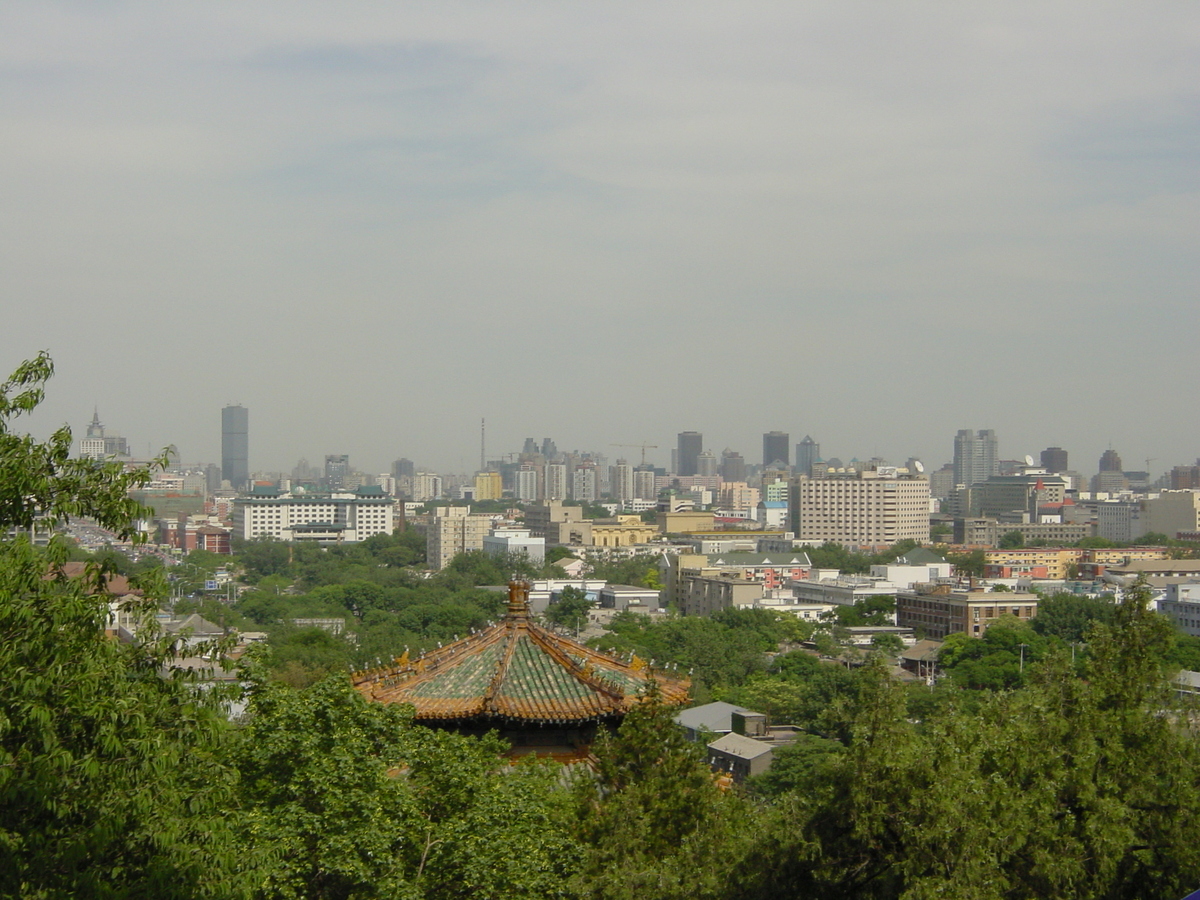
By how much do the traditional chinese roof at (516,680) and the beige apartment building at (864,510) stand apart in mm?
127102

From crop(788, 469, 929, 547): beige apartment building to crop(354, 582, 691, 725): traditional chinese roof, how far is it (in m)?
127

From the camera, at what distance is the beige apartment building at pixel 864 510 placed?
136625 mm

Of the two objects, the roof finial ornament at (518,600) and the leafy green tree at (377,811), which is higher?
the roof finial ornament at (518,600)

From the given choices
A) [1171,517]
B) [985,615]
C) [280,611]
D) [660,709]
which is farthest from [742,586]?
[660,709]

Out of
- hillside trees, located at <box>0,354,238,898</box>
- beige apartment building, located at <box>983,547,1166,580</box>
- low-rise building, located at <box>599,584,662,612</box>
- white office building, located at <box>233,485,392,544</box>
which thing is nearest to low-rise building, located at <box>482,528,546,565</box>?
low-rise building, located at <box>599,584,662,612</box>

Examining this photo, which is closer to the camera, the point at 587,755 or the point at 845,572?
the point at 587,755

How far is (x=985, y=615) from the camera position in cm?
6888

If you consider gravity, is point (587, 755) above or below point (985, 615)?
above

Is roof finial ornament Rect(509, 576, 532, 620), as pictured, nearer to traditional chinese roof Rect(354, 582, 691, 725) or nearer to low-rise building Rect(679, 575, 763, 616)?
traditional chinese roof Rect(354, 582, 691, 725)

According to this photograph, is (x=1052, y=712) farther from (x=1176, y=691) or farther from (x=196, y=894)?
(x=196, y=894)

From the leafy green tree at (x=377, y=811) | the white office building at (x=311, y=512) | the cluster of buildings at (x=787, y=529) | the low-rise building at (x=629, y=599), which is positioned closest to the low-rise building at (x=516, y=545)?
the cluster of buildings at (x=787, y=529)

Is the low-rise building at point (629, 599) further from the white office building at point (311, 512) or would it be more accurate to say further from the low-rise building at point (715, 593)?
the white office building at point (311, 512)

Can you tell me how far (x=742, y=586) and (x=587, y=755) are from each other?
2961 inches

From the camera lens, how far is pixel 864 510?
5428 inches
